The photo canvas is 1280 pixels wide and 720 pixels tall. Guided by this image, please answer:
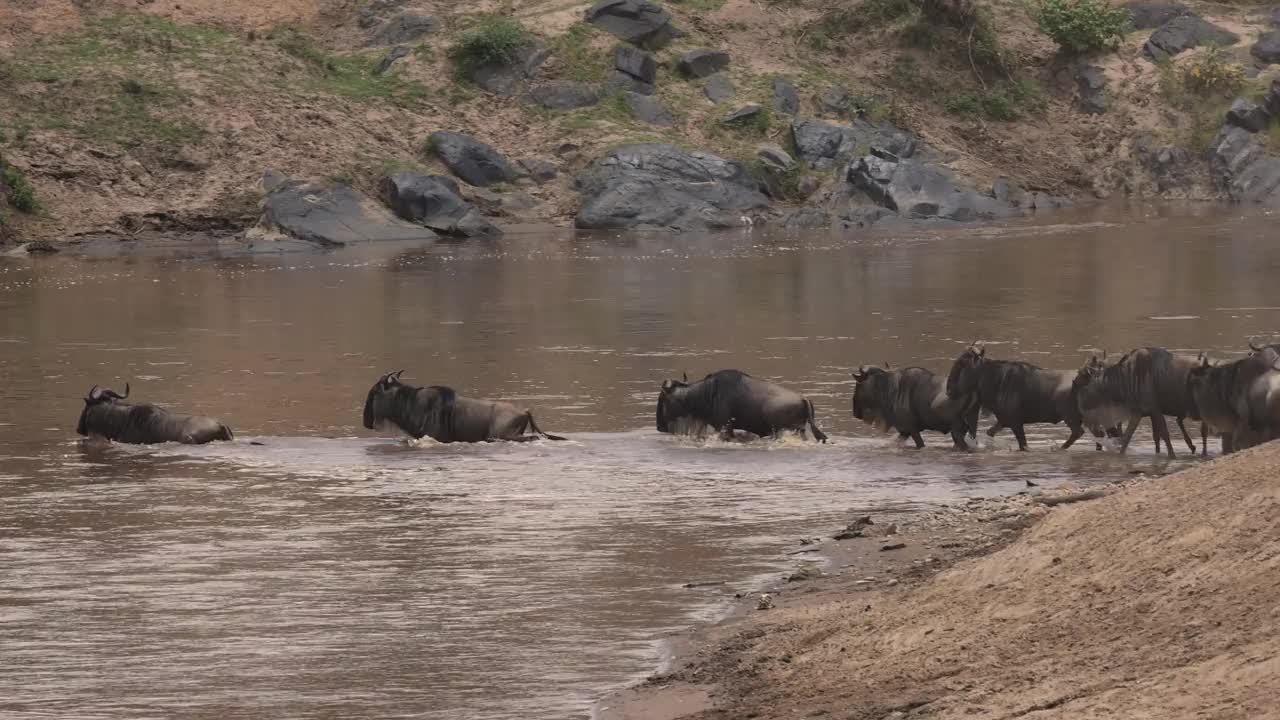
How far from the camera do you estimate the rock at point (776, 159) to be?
43625 mm

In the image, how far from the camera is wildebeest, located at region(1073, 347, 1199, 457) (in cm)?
1480

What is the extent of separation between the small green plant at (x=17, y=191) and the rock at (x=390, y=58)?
1003 cm

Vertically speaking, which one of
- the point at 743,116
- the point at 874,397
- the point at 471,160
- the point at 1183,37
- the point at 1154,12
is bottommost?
the point at 874,397

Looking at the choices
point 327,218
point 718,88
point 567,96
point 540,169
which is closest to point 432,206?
point 327,218

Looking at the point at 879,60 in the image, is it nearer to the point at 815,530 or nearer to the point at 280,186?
the point at 280,186

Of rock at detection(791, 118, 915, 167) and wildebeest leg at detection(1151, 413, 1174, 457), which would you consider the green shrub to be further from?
wildebeest leg at detection(1151, 413, 1174, 457)

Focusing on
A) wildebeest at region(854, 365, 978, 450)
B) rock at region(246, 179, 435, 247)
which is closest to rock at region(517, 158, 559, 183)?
rock at region(246, 179, 435, 247)

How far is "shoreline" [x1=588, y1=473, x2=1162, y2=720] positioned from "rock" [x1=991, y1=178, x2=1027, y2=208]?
30840 millimetres

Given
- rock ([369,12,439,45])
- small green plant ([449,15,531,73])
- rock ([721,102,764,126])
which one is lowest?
rock ([721,102,764,126])

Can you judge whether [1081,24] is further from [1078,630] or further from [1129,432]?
[1078,630]

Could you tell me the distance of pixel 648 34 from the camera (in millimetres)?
47188

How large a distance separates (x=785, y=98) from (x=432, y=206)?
381 inches

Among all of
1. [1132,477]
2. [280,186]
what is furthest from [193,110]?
[1132,477]

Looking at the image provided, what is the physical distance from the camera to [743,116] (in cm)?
4534
